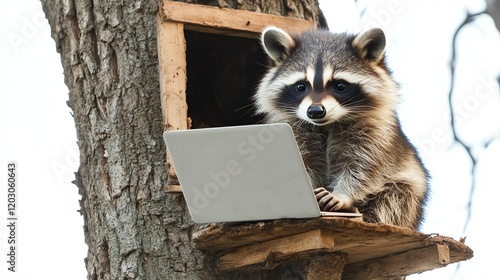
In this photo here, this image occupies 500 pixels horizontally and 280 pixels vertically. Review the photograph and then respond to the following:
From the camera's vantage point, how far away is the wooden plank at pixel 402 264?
3.64 m

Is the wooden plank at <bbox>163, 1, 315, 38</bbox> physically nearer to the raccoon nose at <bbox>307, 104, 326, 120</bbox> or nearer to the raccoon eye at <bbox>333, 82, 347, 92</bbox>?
the raccoon eye at <bbox>333, 82, 347, 92</bbox>

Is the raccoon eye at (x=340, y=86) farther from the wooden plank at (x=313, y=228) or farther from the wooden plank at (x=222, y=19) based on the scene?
the wooden plank at (x=313, y=228)

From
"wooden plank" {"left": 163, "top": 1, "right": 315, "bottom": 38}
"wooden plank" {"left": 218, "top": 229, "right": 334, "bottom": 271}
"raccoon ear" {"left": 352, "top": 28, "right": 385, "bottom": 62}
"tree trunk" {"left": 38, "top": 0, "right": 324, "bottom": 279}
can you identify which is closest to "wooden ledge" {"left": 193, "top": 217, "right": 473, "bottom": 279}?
"wooden plank" {"left": 218, "top": 229, "right": 334, "bottom": 271}

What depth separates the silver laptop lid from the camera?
3082 millimetres

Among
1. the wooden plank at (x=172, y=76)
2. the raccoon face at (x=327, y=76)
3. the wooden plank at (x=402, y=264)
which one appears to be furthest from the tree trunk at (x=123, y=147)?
the raccoon face at (x=327, y=76)

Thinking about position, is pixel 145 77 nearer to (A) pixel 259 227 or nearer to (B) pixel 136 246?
(B) pixel 136 246

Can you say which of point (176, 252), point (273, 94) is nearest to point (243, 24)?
point (273, 94)

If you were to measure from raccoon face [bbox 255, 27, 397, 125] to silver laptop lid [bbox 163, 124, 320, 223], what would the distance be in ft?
2.32

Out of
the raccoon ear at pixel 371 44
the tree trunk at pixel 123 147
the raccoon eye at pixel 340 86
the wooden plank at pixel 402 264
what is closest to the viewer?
the wooden plank at pixel 402 264

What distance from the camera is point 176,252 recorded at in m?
3.86

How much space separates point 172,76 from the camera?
4.06 meters

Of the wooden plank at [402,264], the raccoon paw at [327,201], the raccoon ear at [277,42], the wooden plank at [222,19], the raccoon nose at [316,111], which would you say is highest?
the wooden plank at [222,19]

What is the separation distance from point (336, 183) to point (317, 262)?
1.77ft

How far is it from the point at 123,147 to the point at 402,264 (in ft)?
4.80
